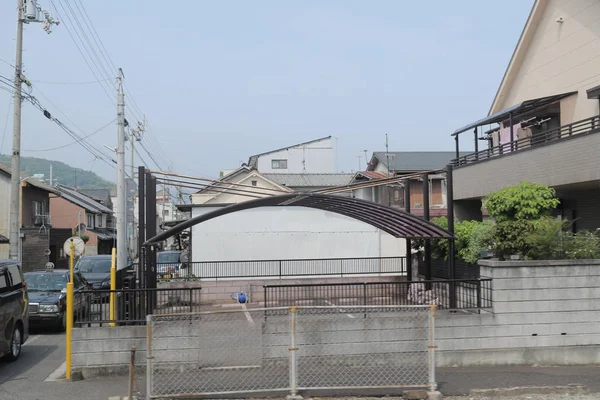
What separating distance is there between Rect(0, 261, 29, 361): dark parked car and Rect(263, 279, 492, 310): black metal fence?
14.8 ft

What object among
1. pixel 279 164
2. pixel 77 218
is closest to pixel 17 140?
pixel 77 218

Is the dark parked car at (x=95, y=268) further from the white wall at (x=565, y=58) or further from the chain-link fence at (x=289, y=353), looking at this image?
the white wall at (x=565, y=58)

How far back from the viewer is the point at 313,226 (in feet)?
72.8

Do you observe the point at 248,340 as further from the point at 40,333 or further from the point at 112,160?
the point at 112,160

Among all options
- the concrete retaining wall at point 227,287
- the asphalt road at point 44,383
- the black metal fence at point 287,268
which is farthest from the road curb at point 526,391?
the black metal fence at point 287,268

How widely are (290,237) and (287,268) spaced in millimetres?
2781

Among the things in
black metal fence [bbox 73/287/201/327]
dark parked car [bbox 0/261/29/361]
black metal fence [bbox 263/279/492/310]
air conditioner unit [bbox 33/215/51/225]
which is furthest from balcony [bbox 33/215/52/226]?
black metal fence [bbox 73/287/201/327]

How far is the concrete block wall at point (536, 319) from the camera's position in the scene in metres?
9.90

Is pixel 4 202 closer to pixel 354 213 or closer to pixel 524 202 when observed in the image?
pixel 354 213

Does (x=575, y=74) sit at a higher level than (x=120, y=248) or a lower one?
higher

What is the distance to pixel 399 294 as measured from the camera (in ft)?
41.4

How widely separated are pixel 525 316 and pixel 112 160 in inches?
1016

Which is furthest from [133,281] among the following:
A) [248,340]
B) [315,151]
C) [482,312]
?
[315,151]

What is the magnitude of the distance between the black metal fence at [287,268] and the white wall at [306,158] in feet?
133
